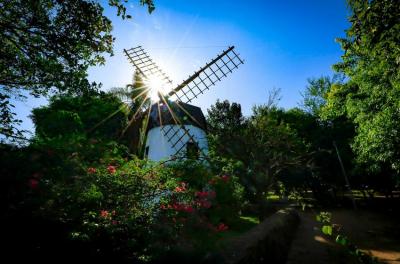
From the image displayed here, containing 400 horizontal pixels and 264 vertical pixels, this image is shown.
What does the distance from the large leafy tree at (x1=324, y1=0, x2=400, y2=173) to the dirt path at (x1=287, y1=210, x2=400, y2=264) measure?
4.19 metres

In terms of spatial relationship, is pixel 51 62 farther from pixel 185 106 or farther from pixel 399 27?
pixel 185 106

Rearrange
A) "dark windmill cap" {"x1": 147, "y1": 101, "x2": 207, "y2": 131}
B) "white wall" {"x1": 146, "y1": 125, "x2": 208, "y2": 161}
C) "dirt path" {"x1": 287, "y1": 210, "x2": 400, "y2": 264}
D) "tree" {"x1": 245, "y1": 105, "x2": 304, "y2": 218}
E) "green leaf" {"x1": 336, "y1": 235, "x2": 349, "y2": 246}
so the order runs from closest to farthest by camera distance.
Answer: "green leaf" {"x1": 336, "y1": 235, "x2": 349, "y2": 246}, "dirt path" {"x1": 287, "y1": 210, "x2": 400, "y2": 264}, "tree" {"x1": 245, "y1": 105, "x2": 304, "y2": 218}, "white wall" {"x1": 146, "y1": 125, "x2": 208, "y2": 161}, "dark windmill cap" {"x1": 147, "y1": 101, "x2": 207, "y2": 131}

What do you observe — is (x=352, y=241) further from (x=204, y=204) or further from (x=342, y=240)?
(x=204, y=204)

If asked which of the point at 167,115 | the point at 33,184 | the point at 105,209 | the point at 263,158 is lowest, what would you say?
the point at 105,209

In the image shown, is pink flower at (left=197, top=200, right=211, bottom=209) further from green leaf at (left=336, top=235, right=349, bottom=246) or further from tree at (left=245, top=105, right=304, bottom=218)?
tree at (left=245, top=105, right=304, bottom=218)

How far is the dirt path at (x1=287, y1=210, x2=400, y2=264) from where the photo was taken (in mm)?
10352

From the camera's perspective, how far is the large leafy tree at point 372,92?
267 inches

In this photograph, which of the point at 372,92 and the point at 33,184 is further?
the point at 372,92

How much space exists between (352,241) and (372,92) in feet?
Answer: 28.2

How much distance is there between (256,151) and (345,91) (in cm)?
778

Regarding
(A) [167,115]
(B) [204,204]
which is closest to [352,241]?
(B) [204,204]

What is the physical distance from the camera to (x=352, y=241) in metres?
14.2

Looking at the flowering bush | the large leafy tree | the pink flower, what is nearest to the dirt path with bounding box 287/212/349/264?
the pink flower

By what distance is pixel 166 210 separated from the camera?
627cm
